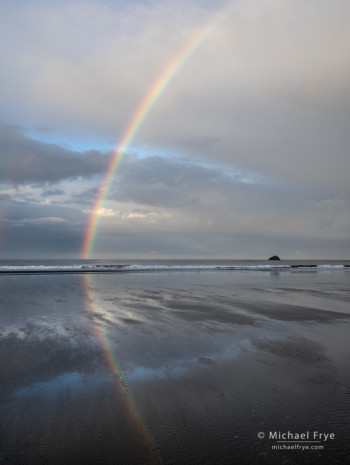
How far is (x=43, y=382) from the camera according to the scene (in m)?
6.47

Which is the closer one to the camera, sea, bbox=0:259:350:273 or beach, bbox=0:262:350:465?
beach, bbox=0:262:350:465

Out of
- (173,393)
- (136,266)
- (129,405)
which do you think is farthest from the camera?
(136,266)

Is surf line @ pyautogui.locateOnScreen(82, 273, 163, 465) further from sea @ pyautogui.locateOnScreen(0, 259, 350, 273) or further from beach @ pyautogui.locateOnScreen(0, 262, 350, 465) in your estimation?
sea @ pyautogui.locateOnScreen(0, 259, 350, 273)

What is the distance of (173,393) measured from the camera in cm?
598

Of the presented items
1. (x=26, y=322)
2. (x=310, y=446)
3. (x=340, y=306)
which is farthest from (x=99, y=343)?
(x=340, y=306)

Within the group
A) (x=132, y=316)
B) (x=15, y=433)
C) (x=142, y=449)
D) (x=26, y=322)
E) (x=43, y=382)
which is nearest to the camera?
(x=142, y=449)

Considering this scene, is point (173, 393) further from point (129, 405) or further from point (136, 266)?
point (136, 266)

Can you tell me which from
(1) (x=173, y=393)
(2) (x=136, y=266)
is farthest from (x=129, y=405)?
(2) (x=136, y=266)

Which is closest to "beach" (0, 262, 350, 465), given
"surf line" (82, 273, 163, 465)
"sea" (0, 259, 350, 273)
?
"surf line" (82, 273, 163, 465)

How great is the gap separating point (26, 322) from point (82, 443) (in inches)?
371

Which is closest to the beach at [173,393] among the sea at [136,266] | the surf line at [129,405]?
the surf line at [129,405]

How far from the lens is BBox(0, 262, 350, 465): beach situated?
4152 millimetres

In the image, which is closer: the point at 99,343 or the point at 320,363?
the point at 320,363

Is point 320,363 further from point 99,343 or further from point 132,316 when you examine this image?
point 132,316
